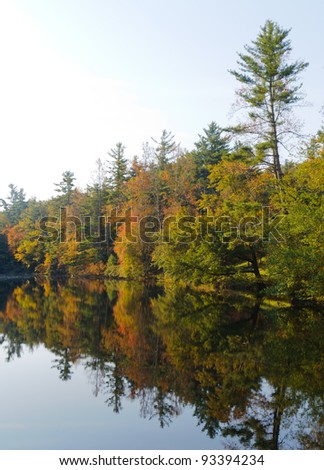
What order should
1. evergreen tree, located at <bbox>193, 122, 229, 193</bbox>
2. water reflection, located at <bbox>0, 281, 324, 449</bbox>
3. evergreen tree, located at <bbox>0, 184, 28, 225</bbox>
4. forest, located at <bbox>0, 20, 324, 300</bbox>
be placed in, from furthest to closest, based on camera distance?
evergreen tree, located at <bbox>0, 184, 28, 225</bbox> < evergreen tree, located at <bbox>193, 122, 229, 193</bbox> < forest, located at <bbox>0, 20, 324, 300</bbox> < water reflection, located at <bbox>0, 281, 324, 449</bbox>

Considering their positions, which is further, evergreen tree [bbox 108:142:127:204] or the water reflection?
evergreen tree [bbox 108:142:127:204]

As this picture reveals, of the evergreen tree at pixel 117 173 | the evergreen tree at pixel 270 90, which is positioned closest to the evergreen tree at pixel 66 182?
the evergreen tree at pixel 117 173

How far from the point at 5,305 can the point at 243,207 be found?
13630 millimetres

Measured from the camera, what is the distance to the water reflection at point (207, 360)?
6.48m

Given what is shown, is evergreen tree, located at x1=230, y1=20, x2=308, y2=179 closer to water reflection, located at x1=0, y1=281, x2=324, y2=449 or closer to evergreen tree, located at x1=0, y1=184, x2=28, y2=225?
water reflection, located at x1=0, y1=281, x2=324, y2=449

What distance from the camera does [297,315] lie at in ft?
52.5

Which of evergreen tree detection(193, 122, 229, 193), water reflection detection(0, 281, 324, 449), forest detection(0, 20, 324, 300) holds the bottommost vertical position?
water reflection detection(0, 281, 324, 449)

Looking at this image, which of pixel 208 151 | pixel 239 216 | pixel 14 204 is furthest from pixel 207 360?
pixel 14 204

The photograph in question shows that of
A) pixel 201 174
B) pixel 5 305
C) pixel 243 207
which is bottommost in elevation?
pixel 5 305

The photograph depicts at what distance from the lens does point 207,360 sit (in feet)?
32.1

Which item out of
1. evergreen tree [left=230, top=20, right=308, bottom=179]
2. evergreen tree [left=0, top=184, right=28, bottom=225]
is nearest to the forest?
evergreen tree [left=230, top=20, right=308, bottom=179]

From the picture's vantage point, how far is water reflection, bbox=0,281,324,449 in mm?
6480

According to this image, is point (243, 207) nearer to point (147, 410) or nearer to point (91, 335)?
point (91, 335)

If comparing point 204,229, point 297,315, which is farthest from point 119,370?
point 204,229
